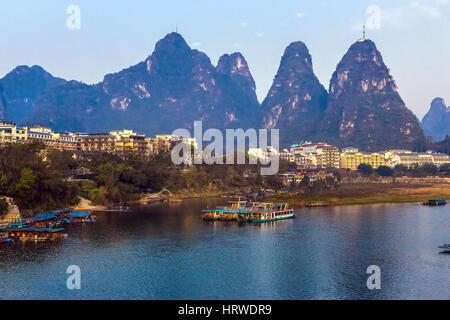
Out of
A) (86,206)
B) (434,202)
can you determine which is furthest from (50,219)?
(434,202)

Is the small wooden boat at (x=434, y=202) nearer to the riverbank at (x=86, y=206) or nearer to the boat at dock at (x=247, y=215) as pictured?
the boat at dock at (x=247, y=215)

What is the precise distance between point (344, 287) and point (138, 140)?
96929 mm

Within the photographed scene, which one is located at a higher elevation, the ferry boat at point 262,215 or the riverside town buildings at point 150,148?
the riverside town buildings at point 150,148

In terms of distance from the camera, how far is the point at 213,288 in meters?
34.3

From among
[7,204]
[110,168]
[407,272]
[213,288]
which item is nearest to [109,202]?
[110,168]

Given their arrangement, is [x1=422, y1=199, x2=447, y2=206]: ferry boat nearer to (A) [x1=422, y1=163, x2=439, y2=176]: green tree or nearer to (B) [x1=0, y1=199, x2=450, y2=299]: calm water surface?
(B) [x1=0, y1=199, x2=450, y2=299]: calm water surface

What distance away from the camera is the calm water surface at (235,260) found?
33719mm

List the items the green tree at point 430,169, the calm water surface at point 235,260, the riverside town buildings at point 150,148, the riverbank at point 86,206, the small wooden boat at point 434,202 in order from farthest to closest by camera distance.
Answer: the green tree at point 430,169, the riverside town buildings at point 150,148, the small wooden boat at point 434,202, the riverbank at point 86,206, the calm water surface at point 235,260

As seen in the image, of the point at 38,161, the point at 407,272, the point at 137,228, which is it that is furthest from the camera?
the point at 38,161

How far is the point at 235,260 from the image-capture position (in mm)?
42250

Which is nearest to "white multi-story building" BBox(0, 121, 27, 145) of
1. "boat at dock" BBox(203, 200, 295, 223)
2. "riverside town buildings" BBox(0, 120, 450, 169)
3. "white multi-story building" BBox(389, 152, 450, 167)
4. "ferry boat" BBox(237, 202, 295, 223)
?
"riverside town buildings" BBox(0, 120, 450, 169)

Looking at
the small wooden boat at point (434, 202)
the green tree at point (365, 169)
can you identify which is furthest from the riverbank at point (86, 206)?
the green tree at point (365, 169)

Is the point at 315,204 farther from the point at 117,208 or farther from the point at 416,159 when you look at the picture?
the point at 416,159
